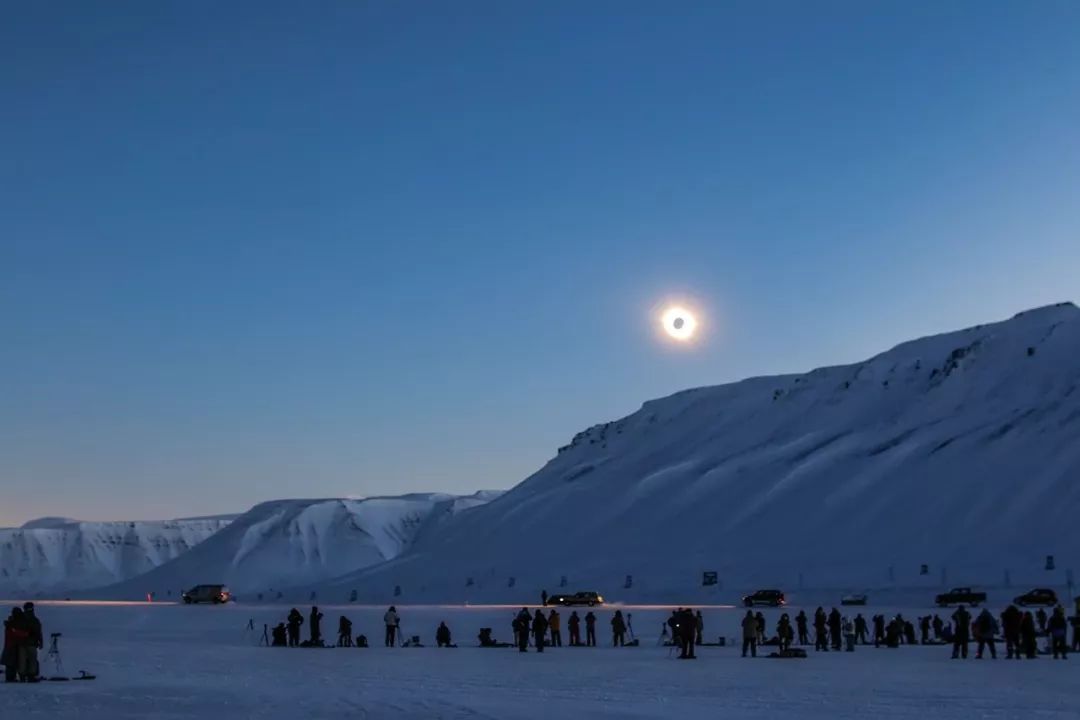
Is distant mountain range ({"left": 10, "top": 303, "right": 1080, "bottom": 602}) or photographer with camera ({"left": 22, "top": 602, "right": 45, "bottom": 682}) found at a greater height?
distant mountain range ({"left": 10, "top": 303, "right": 1080, "bottom": 602})

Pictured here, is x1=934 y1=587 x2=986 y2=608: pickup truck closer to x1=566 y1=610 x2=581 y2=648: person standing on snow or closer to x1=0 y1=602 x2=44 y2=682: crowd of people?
x1=566 y1=610 x2=581 y2=648: person standing on snow

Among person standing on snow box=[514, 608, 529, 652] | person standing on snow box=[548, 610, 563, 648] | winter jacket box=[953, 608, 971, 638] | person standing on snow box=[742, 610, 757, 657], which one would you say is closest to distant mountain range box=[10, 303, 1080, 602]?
person standing on snow box=[548, 610, 563, 648]

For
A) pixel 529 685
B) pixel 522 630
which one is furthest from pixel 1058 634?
pixel 529 685

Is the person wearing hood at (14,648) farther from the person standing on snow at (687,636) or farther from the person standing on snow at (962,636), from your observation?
the person standing on snow at (962,636)

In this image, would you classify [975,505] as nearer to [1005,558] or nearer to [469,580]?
[1005,558]

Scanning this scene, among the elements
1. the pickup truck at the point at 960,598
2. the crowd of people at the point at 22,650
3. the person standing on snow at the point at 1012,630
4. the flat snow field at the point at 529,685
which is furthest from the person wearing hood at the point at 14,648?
the pickup truck at the point at 960,598

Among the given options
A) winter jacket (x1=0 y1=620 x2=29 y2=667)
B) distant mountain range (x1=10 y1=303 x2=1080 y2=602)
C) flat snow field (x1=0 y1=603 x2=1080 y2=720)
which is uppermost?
distant mountain range (x1=10 y1=303 x2=1080 y2=602)
